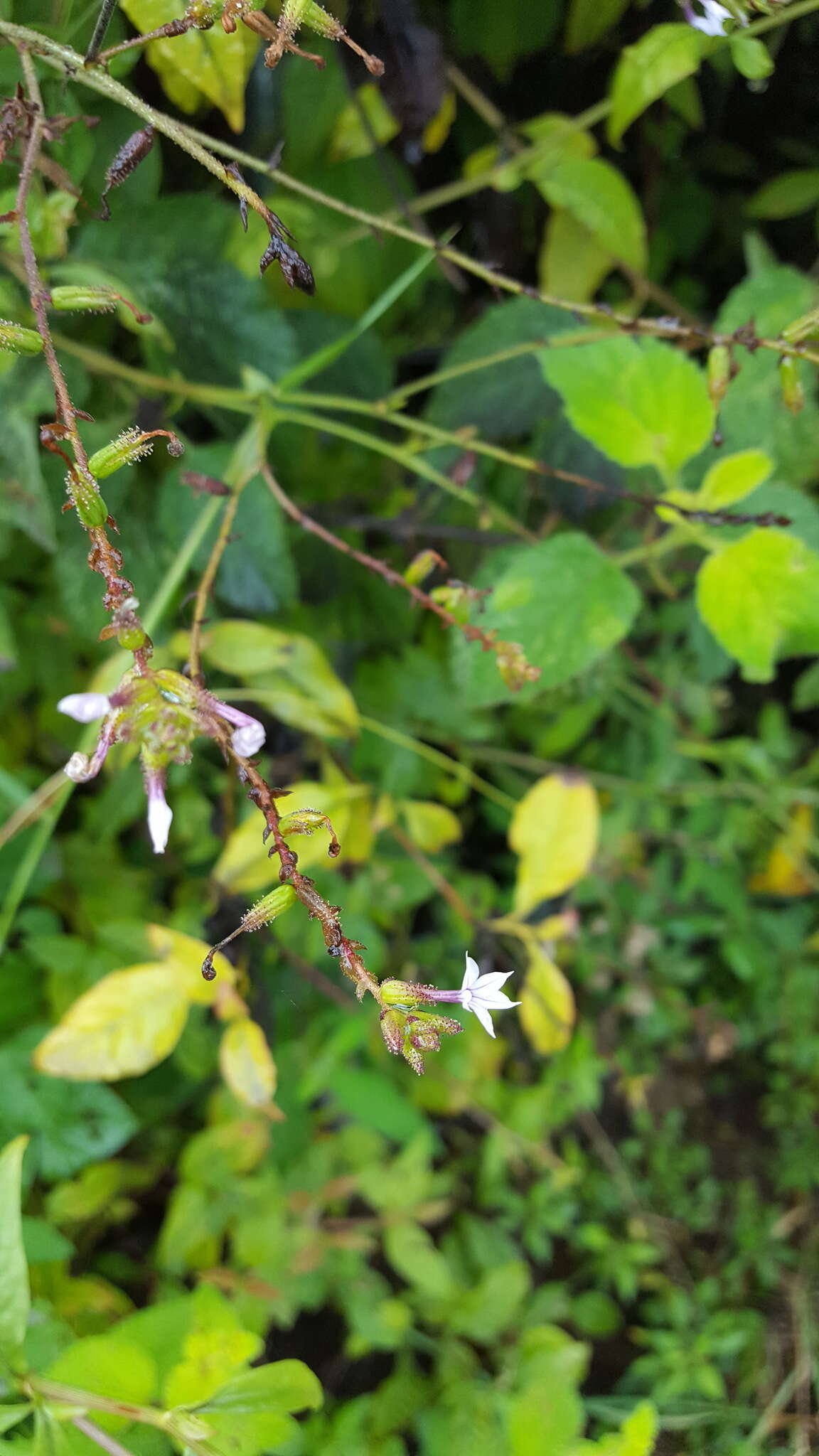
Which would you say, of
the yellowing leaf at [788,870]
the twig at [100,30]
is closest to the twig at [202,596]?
the twig at [100,30]

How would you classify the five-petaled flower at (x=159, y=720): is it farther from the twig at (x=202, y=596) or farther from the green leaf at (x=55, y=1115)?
the green leaf at (x=55, y=1115)

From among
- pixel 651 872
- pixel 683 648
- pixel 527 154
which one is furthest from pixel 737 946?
pixel 527 154

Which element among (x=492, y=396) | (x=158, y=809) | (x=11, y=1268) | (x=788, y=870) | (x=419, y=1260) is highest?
(x=492, y=396)

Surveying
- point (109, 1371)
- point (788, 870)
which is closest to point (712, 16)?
point (109, 1371)

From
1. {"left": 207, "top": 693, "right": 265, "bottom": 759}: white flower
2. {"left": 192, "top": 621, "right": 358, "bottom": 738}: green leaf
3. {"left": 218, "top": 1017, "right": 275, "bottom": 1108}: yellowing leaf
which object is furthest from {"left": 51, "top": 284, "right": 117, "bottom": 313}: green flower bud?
{"left": 218, "top": 1017, "right": 275, "bottom": 1108}: yellowing leaf

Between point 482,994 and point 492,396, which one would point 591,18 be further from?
point 482,994

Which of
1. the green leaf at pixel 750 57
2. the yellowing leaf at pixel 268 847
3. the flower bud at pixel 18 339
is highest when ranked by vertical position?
the green leaf at pixel 750 57
